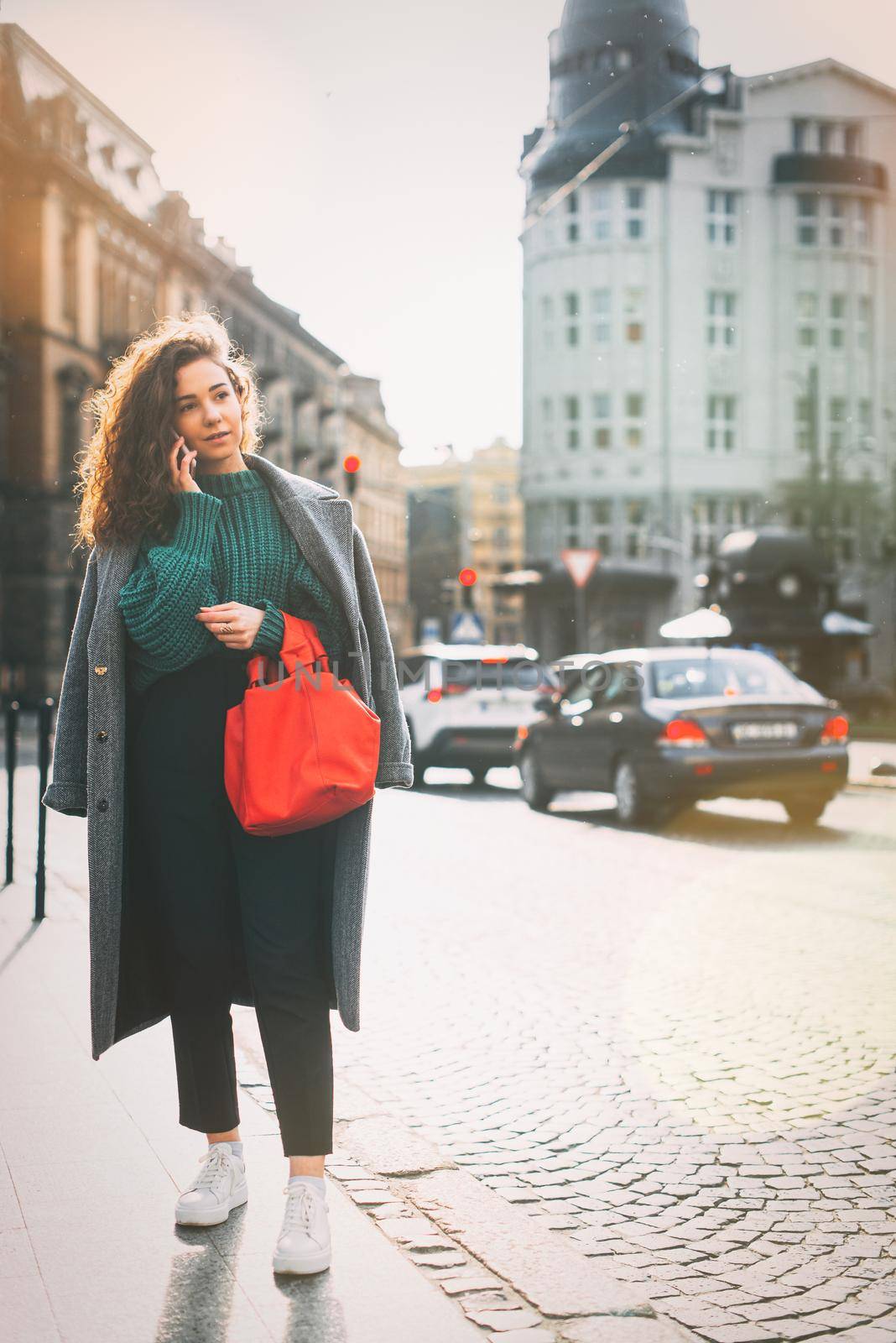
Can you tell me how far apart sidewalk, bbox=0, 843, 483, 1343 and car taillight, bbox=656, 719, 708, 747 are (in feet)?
23.9

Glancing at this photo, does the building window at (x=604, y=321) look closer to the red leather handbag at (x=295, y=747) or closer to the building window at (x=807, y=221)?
the building window at (x=807, y=221)

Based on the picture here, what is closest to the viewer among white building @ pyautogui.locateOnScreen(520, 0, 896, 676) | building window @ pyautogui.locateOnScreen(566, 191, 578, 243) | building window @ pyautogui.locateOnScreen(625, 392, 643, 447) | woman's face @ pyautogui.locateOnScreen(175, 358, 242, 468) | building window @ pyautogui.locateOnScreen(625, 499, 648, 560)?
woman's face @ pyautogui.locateOnScreen(175, 358, 242, 468)

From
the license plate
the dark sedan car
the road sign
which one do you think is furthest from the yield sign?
the road sign

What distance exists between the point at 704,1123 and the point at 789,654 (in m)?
17.1

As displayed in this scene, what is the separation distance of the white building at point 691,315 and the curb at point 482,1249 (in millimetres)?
5441

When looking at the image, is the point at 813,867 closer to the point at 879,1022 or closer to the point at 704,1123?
the point at 879,1022

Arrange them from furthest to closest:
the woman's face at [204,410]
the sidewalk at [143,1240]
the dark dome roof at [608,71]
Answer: the dark dome roof at [608,71] < the woman's face at [204,410] < the sidewalk at [143,1240]

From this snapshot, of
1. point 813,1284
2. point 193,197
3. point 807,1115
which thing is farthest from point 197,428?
point 193,197

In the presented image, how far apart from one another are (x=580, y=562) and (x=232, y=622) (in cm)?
1320

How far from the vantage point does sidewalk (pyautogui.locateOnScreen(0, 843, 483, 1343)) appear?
2.44m

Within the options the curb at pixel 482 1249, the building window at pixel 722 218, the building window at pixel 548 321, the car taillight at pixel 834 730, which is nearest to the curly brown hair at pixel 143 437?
the curb at pixel 482 1249

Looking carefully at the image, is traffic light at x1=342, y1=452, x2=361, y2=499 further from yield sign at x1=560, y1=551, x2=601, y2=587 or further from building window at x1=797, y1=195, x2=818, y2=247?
building window at x1=797, y1=195, x2=818, y2=247

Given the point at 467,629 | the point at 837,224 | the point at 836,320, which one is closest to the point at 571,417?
the point at 467,629

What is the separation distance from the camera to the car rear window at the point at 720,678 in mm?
11445
